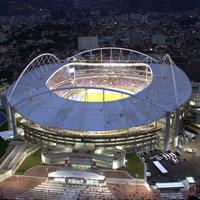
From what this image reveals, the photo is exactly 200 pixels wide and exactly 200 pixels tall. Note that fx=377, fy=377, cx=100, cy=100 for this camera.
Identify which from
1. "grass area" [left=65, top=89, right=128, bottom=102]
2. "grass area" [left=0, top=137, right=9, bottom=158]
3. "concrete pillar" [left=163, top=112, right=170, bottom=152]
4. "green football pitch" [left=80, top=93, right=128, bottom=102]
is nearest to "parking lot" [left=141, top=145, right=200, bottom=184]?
"concrete pillar" [left=163, top=112, right=170, bottom=152]

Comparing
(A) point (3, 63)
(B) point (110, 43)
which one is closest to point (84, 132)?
(A) point (3, 63)

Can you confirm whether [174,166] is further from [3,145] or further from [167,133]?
[3,145]

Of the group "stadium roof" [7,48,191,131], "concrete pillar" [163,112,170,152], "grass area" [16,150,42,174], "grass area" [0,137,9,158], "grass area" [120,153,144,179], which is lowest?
"grass area" [0,137,9,158]

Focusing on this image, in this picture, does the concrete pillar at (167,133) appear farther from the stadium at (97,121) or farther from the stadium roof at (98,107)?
the stadium roof at (98,107)

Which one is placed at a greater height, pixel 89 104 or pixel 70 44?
pixel 89 104

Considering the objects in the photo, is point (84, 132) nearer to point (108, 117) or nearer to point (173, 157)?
point (108, 117)

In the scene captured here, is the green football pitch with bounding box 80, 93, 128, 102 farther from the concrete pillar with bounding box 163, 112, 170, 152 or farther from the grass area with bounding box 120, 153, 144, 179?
the grass area with bounding box 120, 153, 144, 179
